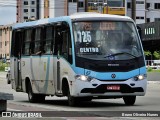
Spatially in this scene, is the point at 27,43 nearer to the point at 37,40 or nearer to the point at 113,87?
the point at 37,40

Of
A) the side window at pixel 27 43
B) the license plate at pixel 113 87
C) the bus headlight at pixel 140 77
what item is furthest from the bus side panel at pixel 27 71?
the bus headlight at pixel 140 77

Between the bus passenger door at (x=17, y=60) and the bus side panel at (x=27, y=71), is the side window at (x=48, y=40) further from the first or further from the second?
the bus passenger door at (x=17, y=60)

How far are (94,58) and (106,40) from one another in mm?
792

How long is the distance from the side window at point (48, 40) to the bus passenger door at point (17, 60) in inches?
107

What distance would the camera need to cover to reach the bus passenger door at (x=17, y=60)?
2472 cm

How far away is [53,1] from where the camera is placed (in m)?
128

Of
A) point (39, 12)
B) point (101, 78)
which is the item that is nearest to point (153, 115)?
point (101, 78)

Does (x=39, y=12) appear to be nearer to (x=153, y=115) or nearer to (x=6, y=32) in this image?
(x=6, y=32)

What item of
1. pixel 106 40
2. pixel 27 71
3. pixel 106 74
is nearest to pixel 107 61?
pixel 106 74

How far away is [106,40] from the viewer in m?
19.8

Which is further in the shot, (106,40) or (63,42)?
(63,42)

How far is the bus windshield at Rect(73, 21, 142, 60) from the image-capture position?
19578 mm

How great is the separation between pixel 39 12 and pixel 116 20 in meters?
127

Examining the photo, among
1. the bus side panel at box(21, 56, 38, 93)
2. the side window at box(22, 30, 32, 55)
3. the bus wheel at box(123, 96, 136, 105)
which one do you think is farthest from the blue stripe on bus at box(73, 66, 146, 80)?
the side window at box(22, 30, 32, 55)
